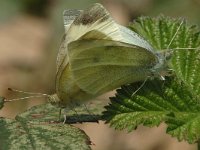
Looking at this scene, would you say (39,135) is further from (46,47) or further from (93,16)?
(46,47)

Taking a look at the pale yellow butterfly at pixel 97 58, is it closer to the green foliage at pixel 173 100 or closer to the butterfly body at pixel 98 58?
the butterfly body at pixel 98 58

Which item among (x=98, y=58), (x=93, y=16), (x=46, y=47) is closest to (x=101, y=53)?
(x=98, y=58)

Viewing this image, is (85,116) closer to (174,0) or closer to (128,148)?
(128,148)

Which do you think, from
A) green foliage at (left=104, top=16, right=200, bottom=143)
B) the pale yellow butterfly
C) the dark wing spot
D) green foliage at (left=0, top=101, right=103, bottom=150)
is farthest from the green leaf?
the dark wing spot

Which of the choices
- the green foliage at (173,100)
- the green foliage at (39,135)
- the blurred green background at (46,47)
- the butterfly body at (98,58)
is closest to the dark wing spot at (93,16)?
the butterfly body at (98,58)

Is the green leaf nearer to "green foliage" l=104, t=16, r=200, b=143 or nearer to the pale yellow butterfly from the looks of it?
"green foliage" l=104, t=16, r=200, b=143

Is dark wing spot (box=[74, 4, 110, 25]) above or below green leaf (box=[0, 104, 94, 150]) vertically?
above
